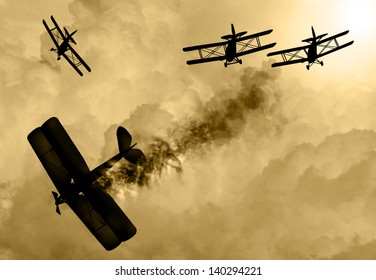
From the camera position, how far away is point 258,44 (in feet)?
233

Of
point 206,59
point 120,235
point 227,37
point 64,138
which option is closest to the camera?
point 64,138

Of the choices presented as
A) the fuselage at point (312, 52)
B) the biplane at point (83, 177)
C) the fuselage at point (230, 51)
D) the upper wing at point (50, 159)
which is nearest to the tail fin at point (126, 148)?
the biplane at point (83, 177)

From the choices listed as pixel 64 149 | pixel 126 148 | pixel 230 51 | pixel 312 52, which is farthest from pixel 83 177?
pixel 312 52

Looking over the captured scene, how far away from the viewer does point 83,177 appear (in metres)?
54.3

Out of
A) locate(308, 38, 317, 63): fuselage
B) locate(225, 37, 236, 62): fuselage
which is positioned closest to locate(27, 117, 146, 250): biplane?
locate(225, 37, 236, 62): fuselage

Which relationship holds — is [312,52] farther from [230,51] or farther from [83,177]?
[83,177]

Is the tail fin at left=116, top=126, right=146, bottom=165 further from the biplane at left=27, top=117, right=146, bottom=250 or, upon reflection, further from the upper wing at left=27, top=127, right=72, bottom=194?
the upper wing at left=27, top=127, right=72, bottom=194

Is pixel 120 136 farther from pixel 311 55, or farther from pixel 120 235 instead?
pixel 311 55

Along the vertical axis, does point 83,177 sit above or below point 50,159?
below

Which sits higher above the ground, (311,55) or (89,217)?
(311,55)

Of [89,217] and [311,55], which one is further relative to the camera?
[311,55]
